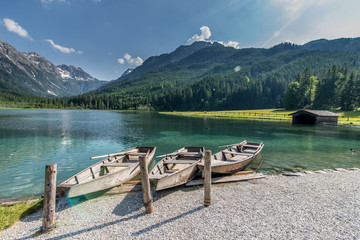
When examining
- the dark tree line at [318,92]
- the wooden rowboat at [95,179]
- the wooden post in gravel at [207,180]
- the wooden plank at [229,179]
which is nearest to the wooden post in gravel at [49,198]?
the wooden rowboat at [95,179]

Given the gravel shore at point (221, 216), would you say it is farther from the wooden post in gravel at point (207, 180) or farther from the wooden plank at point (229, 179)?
the wooden plank at point (229, 179)

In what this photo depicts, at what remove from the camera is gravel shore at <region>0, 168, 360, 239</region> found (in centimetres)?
735

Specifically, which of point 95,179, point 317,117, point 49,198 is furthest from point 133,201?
point 317,117

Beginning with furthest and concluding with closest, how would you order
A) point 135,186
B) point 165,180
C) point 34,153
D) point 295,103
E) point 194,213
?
point 295,103
point 34,153
point 135,186
point 165,180
point 194,213

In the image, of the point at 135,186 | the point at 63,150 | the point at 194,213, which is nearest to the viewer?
the point at 194,213

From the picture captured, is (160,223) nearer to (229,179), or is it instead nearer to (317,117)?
(229,179)

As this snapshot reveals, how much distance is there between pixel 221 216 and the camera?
28.3 ft

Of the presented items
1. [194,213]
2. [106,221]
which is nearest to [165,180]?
[194,213]

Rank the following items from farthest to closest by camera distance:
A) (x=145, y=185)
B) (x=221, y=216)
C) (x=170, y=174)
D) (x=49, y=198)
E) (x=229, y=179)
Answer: (x=229, y=179) → (x=170, y=174) → (x=145, y=185) → (x=221, y=216) → (x=49, y=198)

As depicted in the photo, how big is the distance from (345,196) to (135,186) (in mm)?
13371

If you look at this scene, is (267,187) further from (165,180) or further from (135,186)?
(135,186)

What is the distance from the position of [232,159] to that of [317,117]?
188ft

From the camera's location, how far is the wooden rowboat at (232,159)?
13.0 meters

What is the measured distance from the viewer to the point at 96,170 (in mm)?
12609
